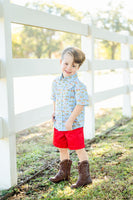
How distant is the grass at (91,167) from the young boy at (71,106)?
6.9 inches

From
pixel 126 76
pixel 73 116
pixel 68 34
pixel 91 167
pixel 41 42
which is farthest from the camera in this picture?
pixel 68 34

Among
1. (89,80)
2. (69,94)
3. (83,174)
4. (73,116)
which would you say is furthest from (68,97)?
(89,80)

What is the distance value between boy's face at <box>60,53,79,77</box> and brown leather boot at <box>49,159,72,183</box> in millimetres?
872

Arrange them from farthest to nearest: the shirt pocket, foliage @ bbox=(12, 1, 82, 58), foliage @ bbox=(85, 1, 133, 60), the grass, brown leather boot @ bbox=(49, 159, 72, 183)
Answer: foliage @ bbox=(85, 1, 133, 60), foliage @ bbox=(12, 1, 82, 58), brown leather boot @ bbox=(49, 159, 72, 183), the shirt pocket, the grass

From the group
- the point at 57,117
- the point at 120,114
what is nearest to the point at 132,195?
the point at 57,117

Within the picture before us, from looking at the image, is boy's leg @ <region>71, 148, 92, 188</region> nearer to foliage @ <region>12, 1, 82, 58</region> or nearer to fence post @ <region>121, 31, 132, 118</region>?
fence post @ <region>121, 31, 132, 118</region>

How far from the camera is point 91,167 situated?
297 cm

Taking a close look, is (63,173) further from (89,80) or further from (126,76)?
(126,76)

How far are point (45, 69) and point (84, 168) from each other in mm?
1250

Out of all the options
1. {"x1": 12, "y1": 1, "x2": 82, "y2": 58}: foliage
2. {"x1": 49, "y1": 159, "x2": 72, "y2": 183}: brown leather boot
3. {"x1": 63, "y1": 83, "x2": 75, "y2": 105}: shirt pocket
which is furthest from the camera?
{"x1": 12, "y1": 1, "x2": 82, "y2": 58}: foliage

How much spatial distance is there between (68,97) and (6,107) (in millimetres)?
572

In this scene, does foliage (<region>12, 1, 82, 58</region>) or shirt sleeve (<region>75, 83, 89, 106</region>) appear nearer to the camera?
shirt sleeve (<region>75, 83, 89, 106</region>)

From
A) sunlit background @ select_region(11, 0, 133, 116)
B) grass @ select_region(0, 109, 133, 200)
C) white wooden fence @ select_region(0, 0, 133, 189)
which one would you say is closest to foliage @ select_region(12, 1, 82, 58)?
sunlit background @ select_region(11, 0, 133, 116)

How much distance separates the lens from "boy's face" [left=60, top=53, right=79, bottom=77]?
2432mm
